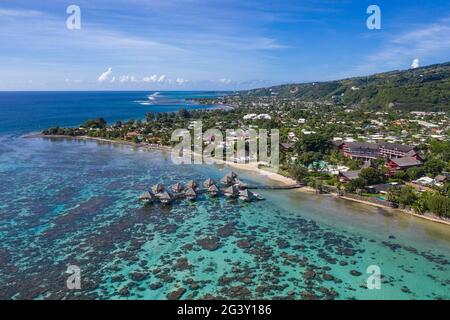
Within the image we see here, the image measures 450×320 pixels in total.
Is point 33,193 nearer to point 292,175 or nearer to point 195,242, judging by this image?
point 195,242

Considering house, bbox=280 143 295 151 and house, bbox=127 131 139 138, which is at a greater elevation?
house, bbox=127 131 139 138

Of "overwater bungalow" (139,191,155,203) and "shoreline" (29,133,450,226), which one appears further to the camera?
"overwater bungalow" (139,191,155,203)

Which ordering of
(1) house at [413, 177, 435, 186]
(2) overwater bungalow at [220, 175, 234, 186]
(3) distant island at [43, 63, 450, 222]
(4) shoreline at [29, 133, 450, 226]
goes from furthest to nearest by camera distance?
(2) overwater bungalow at [220, 175, 234, 186] → (1) house at [413, 177, 435, 186] → (3) distant island at [43, 63, 450, 222] → (4) shoreline at [29, 133, 450, 226]

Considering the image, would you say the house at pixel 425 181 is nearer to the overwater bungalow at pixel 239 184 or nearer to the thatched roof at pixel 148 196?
the overwater bungalow at pixel 239 184

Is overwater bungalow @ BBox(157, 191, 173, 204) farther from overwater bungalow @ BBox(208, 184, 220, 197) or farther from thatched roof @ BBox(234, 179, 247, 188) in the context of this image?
thatched roof @ BBox(234, 179, 247, 188)

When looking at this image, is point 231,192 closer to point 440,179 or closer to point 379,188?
point 379,188

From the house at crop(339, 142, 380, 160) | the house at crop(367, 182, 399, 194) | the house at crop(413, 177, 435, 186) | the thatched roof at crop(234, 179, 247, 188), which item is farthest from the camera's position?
the house at crop(339, 142, 380, 160)

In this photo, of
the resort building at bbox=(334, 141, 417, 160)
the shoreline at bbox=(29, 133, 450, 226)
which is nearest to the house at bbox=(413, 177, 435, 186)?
the shoreline at bbox=(29, 133, 450, 226)

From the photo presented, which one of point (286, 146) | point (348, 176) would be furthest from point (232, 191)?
point (286, 146)
